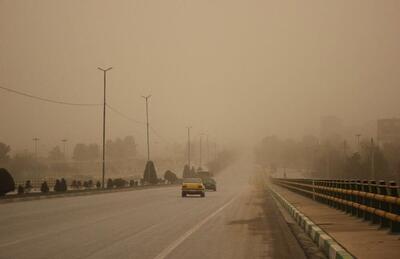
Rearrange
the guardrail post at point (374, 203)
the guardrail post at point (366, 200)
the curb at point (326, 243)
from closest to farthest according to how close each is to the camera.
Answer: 1. the curb at point (326, 243)
2. the guardrail post at point (374, 203)
3. the guardrail post at point (366, 200)

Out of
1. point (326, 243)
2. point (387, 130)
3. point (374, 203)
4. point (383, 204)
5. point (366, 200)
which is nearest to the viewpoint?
point (326, 243)

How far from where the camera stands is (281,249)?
12984 mm

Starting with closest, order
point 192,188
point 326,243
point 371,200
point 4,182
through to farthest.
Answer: point 326,243 < point 371,200 < point 4,182 < point 192,188

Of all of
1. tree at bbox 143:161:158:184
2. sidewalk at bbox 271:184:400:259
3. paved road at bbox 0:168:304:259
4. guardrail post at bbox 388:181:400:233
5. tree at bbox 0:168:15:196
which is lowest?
paved road at bbox 0:168:304:259

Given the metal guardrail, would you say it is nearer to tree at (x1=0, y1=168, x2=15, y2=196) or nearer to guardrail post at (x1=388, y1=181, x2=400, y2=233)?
guardrail post at (x1=388, y1=181, x2=400, y2=233)

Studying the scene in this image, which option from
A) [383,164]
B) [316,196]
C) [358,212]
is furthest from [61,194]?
[383,164]

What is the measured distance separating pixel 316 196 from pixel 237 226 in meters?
13.8

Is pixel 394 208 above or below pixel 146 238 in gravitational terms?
above

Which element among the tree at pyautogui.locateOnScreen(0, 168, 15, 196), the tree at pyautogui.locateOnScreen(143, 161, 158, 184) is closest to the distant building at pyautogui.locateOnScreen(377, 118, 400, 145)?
the tree at pyautogui.locateOnScreen(143, 161, 158, 184)

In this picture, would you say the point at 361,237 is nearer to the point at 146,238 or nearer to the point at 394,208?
the point at 394,208

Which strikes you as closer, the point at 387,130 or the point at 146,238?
the point at 146,238

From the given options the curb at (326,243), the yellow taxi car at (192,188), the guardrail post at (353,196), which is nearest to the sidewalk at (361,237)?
the curb at (326,243)

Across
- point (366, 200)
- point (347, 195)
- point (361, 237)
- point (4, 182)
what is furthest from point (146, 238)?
point (4, 182)

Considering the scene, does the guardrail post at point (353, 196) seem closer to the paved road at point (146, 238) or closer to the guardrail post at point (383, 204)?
the paved road at point (146, 238)
